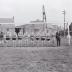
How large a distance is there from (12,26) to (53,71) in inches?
1236

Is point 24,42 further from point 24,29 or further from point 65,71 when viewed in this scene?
point 65,71

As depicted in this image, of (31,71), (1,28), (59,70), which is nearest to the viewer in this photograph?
(31,71)

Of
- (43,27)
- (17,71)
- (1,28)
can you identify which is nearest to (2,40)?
(1,28)

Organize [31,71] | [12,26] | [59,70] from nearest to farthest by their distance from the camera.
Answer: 1. [31,71]
2. [59,70]
3. [12,26]

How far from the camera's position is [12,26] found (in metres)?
38.1

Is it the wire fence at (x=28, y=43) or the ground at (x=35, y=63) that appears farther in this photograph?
the wire fence at (x=28, y=43)

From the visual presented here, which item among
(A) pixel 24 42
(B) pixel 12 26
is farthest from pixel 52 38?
(B) pixel 12 26

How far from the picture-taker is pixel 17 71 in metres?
7.10

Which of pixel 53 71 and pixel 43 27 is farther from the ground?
pixel 43 27

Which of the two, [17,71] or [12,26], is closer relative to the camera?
[17,71]

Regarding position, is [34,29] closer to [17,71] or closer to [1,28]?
[1,28]

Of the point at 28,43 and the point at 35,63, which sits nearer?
→ the point at 35,63

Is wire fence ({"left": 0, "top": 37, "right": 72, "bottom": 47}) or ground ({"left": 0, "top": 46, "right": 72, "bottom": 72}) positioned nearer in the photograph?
ground ({"left": 0, "top": 46, "right": 72, "bottom": 72})

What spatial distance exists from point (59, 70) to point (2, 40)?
23.5m
